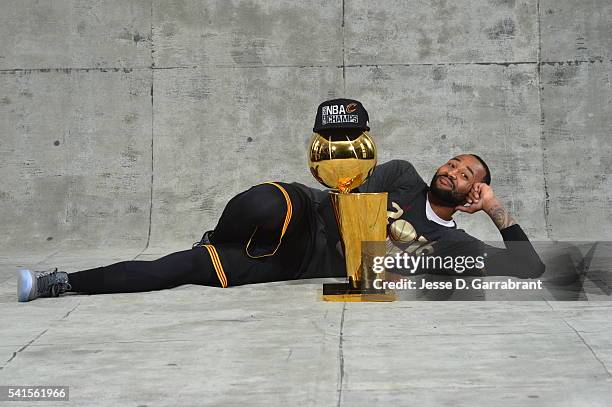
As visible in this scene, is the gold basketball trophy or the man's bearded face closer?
the gold basketball trophy

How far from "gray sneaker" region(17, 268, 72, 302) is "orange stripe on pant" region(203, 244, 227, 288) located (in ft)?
1.95

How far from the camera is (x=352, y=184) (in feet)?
11.8

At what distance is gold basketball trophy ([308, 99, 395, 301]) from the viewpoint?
3.51 metres

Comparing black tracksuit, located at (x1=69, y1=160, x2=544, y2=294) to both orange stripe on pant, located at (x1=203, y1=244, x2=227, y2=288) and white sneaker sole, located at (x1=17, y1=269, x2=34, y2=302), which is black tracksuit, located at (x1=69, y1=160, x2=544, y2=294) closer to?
orange stripe on pant, located at (x1=203, y1=244, x2=227, y2=288)

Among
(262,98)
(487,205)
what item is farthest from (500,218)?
(262,98)

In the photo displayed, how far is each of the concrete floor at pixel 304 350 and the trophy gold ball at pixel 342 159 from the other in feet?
1.62

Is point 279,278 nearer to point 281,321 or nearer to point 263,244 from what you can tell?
point 263,244

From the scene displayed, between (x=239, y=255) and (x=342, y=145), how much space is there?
0.74m

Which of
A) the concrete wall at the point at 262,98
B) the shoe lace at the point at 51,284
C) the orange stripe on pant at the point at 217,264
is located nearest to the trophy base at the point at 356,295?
the orange stripe on pant at the point at 217,264

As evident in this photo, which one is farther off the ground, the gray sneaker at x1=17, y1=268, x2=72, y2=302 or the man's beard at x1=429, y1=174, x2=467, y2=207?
the man's beard at x1=429, y1=174, x2=467, y2=207

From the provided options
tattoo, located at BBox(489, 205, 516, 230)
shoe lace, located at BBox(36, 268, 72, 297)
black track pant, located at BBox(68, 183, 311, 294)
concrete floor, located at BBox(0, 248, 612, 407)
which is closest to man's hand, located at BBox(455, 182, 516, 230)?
tattoo, located at BBox(489, 205, 516, 230)

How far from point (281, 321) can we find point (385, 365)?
0.74m

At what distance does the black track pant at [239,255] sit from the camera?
376 centimetres

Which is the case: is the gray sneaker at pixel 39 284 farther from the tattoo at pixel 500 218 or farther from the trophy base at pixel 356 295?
the tattoo at pixel 500 218
